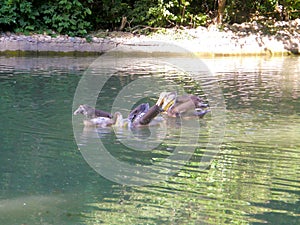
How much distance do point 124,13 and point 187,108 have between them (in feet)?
46.0

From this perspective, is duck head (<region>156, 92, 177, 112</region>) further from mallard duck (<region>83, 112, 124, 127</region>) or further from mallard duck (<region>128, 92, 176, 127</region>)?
mallard duck (<region>83, 112, 124, 127</region>)

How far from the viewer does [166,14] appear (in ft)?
70.0

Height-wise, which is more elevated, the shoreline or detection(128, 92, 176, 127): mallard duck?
the shoreline

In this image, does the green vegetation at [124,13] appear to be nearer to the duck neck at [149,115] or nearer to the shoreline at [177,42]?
the shoreline at [177,42]

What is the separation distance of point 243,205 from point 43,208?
157 centimetres

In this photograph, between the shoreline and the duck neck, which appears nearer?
the duck neck

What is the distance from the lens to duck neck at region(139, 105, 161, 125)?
772 centimetres

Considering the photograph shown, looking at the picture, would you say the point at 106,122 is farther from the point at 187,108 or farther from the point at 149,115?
the point at 187,108

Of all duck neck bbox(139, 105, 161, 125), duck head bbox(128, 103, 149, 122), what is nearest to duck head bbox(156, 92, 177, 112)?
duck head bbox(128, 103, 149, 122)

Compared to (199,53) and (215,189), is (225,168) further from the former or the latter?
(199,53)

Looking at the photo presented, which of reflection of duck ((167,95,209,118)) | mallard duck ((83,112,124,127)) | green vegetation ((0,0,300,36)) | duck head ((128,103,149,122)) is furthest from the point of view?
green vegetation ((0,0,300,36))

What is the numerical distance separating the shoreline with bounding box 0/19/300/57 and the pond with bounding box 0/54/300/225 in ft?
22.7

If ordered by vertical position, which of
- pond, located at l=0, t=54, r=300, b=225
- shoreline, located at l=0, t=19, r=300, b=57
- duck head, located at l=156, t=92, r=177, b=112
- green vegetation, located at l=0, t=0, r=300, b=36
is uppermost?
green vegetation, located at l=0, t=0, r=300, b=36

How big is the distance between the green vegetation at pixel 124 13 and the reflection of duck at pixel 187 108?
11543mm
